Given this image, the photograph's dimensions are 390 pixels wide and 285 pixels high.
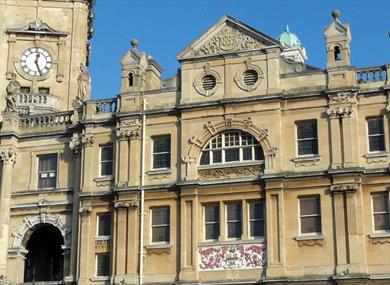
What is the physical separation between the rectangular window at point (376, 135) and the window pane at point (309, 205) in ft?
11.1

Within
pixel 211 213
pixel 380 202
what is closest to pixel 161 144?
pixel 211 213

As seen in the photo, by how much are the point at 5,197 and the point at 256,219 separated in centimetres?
1302

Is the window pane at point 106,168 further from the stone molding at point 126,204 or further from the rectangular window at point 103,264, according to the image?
the rectangular window at point 103,264

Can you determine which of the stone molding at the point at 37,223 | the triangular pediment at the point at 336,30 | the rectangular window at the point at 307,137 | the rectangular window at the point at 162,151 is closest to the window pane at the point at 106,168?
the rectangular window at the point at 162,151

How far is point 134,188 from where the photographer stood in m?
39.0

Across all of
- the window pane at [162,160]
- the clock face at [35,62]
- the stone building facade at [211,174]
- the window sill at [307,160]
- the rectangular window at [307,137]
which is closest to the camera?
the stone building facade at [211,174]

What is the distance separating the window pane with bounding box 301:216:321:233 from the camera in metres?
36.5

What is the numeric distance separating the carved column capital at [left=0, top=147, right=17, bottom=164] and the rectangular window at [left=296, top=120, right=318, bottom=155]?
1475 cm

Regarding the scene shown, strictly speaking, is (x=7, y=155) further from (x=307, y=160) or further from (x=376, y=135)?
(x=376, y=135)

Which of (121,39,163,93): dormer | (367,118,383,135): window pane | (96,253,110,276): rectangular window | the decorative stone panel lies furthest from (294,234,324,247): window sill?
(121,39,163,93): dormer

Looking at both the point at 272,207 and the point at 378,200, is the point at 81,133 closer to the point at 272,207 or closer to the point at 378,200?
the point at 272,207

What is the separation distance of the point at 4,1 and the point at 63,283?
65.1 ft

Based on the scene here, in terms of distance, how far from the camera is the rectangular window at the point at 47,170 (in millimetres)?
41969

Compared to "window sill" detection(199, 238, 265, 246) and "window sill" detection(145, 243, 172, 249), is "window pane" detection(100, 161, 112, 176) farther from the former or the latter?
"window sill" detection(199, 238, 265, 246)
